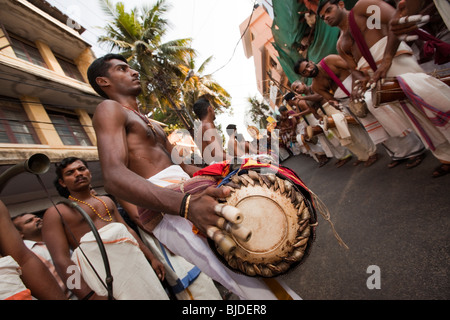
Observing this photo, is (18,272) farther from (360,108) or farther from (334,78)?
Answer: (334,78)

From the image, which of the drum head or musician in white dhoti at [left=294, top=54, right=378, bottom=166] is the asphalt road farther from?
musician in white dhoti at [left=294, top=54, right=378, bottom=166]

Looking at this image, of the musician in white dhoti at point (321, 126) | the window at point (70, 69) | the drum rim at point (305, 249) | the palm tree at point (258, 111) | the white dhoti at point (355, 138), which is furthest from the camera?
the palm tree at point (258, 111)

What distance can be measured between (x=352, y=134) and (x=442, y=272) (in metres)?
3.09

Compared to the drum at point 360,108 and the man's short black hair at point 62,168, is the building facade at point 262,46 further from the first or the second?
the man's short black hair at point 62,168

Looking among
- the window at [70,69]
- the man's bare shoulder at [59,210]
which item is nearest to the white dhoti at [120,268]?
the man's bare shoulder at [59,210]

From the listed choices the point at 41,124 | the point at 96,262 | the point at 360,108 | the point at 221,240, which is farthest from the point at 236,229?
the point at 41,124

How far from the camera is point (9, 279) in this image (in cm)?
124

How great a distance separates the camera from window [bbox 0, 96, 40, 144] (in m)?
6.29

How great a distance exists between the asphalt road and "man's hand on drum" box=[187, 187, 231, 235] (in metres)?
0.83

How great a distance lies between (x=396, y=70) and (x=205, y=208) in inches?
111

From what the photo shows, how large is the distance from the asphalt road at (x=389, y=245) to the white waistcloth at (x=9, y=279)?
5.92 ft

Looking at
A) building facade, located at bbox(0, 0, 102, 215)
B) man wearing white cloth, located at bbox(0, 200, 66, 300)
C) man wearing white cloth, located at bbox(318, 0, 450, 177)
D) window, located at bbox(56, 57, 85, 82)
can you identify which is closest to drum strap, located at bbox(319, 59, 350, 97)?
man wearing white cloth, located at bbox(318, 0, 450, 177)

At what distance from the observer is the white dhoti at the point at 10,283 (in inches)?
47.1
